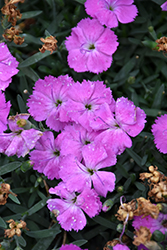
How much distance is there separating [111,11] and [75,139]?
38.6 inches

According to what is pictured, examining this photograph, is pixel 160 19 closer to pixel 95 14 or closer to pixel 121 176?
pixel 95 14

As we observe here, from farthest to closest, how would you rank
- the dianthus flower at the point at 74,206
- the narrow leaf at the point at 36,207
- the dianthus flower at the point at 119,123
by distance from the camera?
the narrow leaf at the point at 36,207 < the dianthus flower at the point at 119,123 < the dianthus flower at the point at 74,206

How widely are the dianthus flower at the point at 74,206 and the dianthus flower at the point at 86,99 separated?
439 mm

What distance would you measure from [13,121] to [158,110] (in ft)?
3.51

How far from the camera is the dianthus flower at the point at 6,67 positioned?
1.90 meters

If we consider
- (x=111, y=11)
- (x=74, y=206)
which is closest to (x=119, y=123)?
(x=74, y=206)

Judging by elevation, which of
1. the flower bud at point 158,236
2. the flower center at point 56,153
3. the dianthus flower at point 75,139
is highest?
the dianthus flower at point 75,139

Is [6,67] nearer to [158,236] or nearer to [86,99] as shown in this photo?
[86,99]

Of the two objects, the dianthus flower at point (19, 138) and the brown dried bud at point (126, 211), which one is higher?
the dianthus flower at point (19, 138)

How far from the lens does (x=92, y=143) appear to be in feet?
5.61

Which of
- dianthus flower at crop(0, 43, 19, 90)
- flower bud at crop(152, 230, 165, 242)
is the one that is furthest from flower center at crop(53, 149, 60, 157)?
flower bud at crop(152, 230, 165, 242)

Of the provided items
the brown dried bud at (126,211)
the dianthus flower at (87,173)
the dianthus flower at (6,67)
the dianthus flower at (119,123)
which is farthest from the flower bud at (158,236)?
the dianthus flower at (6,67)

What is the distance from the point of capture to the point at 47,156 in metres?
1.85

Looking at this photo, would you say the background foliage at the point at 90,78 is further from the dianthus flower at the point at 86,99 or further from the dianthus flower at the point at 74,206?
the dianthus flower at the point at 86,99
